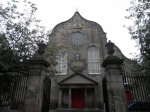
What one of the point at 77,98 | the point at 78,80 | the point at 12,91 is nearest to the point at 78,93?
the point at 77,98

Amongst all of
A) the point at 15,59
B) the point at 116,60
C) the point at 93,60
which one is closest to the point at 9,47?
the point at 15,59

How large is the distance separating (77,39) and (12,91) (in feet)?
58.3

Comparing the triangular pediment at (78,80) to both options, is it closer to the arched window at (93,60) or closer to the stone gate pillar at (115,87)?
the arched window at (93,60)

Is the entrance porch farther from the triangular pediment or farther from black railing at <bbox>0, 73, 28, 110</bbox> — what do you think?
black railing at <bbox>0, 73, 28, 110</bbox>

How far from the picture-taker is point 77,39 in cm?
2447

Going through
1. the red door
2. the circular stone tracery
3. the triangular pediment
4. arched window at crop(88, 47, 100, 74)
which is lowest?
the red door

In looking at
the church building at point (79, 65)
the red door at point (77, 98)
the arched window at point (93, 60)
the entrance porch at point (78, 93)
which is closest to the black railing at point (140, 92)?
the church building at point (79, 65)

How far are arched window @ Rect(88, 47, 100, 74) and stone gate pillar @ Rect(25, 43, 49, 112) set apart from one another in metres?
15.0

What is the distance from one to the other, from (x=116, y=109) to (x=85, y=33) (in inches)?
754

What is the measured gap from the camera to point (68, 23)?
26.0m

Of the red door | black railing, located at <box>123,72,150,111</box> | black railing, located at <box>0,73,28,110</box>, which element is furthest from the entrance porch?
black railing, located at <box>0,73,28,110</box>

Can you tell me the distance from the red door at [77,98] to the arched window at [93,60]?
11.0ft

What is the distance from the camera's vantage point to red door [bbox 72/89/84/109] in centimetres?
1975

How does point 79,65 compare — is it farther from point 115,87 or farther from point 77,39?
point 115,87
